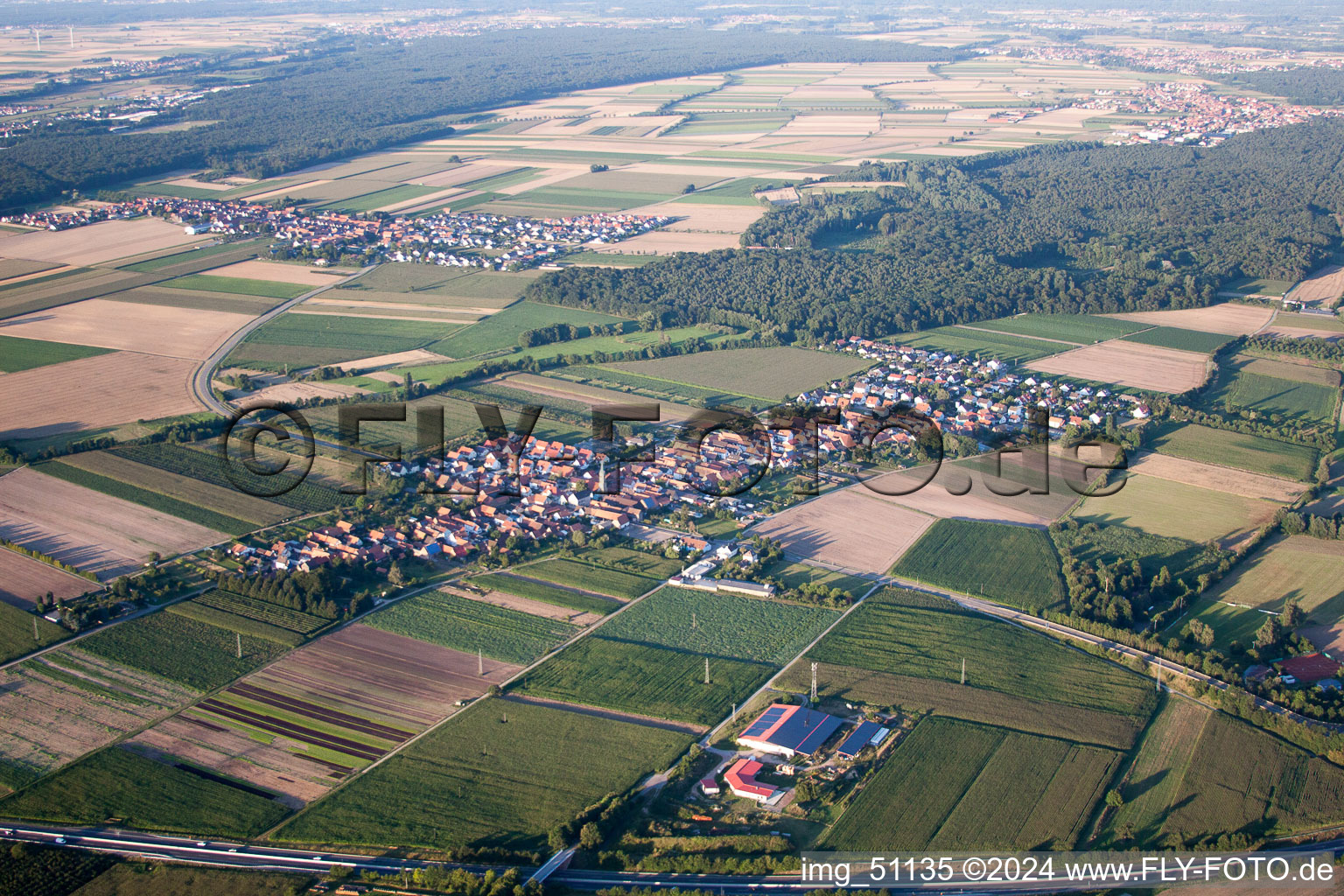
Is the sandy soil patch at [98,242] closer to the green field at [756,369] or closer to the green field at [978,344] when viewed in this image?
the green field at [756,369]

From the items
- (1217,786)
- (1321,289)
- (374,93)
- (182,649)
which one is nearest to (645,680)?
(182,649)

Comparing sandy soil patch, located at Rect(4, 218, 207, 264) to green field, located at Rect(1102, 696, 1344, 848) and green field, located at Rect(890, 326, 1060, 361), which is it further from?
green field, located at Rect(1102, 696, 1344, 848)

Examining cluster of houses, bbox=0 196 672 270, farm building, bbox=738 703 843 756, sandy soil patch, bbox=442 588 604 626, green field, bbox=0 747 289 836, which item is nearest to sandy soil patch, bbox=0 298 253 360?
cluster of houses, bbox=0 196 672 270

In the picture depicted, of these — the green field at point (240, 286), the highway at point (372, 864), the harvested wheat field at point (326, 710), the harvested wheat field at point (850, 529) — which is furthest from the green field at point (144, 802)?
the green field at point (240, 286)

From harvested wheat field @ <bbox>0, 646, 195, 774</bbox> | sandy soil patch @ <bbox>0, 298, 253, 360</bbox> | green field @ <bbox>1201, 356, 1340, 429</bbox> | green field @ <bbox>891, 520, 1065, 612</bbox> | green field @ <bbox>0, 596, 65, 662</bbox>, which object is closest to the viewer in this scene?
harvested wheat field @ <bbox>0, 646, 195, 774</bbox>

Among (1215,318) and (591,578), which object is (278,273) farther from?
(1215,318)

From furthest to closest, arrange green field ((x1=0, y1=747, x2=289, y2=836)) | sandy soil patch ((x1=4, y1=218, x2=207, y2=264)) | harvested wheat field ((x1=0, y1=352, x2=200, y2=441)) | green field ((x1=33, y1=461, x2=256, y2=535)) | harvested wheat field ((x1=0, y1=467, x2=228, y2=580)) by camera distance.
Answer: sandy soil patch ((x1=4, y1=218, x2=207, y2=264)), harvested wheat field ((x1=0, y1=352, x2=200, y2=441)), green field ((x1=33, y1=461, x2=256, y2=535)), harvested wheat field ((x1=0, y1=467, x2=228, y2=580)), green field ((x1=0, y1=747, x2=289, y2=836))
